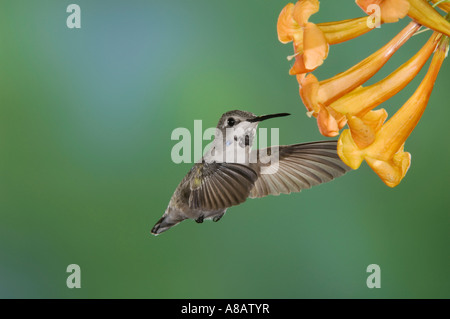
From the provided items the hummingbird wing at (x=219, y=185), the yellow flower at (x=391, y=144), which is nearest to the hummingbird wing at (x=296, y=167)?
the hummingbird wing at (x=219, y=185)

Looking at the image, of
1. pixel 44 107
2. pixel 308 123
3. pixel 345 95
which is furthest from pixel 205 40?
pixel 345 95

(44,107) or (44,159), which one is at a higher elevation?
(44,107)

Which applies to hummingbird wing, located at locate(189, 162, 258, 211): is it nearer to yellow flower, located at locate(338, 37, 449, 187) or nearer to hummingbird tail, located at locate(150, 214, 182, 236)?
hummingbird tail, located at locate(150, 214, 182, 236)

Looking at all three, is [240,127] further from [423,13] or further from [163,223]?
[423,13]

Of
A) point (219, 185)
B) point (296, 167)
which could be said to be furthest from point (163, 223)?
point (296, 167)

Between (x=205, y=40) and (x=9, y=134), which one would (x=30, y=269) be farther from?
(x=205, y=40)

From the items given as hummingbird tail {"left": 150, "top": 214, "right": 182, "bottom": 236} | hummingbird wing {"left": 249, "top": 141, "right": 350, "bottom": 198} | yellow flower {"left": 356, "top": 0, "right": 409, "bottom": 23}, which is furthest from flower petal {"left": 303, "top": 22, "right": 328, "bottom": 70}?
hummingbird tail {"left": 150, "top": 214, "right": 182, "bottom": 236}
